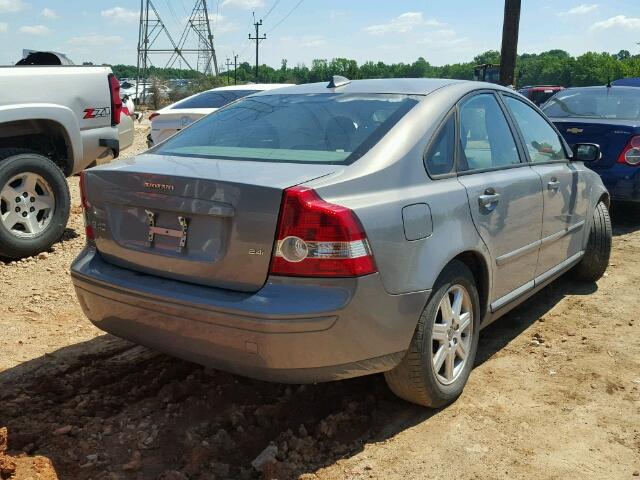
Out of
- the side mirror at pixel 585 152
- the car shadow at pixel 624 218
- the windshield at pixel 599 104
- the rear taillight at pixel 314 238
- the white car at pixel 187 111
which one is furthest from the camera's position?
the white car at pixel 187 111

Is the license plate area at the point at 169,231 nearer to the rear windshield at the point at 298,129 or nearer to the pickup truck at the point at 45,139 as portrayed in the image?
the rear windshield at the point at 298,129

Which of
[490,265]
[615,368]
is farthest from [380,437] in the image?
[615,368]

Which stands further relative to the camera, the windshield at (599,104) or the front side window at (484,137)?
the windshield at (599,104)

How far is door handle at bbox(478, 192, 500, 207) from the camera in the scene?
3.30 meters

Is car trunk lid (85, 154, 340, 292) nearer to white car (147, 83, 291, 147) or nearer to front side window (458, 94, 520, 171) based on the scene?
front side window (458, 94, 520, 171)

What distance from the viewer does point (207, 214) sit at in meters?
2.67

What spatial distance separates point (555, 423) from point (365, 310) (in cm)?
128

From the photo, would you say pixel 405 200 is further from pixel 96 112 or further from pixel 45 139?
pixel 45 139

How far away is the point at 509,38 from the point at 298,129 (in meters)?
11.6

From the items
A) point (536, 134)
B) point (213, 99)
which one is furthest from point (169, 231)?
point (213, 99)

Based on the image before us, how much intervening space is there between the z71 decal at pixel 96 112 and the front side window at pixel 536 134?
3.95 m

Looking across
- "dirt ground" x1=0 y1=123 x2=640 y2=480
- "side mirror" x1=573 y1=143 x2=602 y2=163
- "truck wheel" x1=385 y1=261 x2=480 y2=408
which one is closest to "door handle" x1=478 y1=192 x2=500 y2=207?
"truck wheel" x1=385 y1=261 x2=480 y2=408

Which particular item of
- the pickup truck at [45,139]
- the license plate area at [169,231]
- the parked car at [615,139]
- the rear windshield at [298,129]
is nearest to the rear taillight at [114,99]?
the pickup truck at [45,139]

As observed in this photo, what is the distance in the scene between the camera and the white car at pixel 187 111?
9609mm
